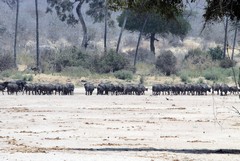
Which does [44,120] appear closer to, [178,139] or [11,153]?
[178,139]

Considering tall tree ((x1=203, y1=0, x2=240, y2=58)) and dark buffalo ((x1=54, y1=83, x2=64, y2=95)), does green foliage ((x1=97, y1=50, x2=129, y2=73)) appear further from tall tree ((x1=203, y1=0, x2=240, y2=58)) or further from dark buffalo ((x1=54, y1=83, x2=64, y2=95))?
tall tree ((x1=203, y1=0, x2=240, y2=58))

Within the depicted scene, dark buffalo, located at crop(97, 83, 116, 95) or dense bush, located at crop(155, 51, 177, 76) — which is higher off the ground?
dense bush, located at crop(155, 51, 177, 76)

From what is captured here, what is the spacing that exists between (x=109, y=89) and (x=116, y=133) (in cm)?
3266

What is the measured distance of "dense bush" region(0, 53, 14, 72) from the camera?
7931cm

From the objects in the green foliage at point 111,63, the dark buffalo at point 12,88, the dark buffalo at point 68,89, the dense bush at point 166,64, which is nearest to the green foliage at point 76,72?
the green foliage at point 111,63

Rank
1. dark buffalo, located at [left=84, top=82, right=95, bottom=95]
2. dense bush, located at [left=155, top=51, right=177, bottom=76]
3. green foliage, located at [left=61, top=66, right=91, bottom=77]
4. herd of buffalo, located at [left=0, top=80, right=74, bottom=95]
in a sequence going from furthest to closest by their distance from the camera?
dense bush, located at [left=155, top=51, right=177, bottom=76], green foliage, located at [left=61, top=66, right=91, bottom=77], dark buffalo, located at [left=84, top=82, right=95, bottom=95], herd of buffalo, located at [left=0, top=80, right=74, bottom=95]

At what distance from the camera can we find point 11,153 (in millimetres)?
20062

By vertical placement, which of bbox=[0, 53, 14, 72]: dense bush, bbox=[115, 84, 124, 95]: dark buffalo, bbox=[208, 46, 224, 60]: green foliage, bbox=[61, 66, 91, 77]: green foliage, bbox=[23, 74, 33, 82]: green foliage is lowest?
bbox=[115, 84, 124, 95]: dark buffalo

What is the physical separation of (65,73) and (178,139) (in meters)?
48.7

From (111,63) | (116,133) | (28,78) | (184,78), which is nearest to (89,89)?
(28,78)

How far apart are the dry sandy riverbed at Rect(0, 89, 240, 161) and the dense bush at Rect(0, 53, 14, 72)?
3572 centimetres

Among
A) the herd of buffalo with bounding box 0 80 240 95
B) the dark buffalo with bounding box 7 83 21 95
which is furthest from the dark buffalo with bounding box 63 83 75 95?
the dark buffalo with bounding box 7 83 21 95

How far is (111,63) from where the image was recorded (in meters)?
78.6

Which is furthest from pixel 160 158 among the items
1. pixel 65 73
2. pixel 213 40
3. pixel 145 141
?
pixel 213 40
